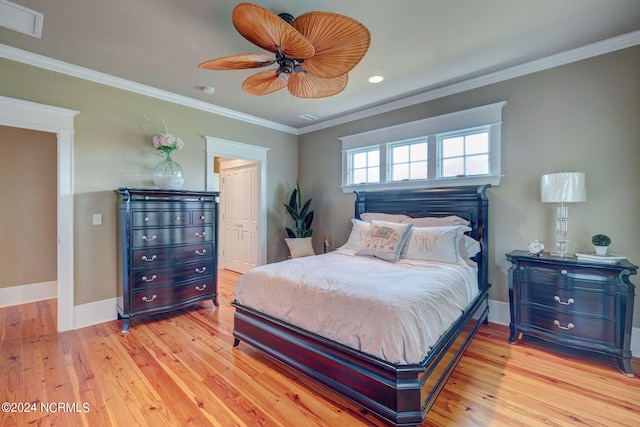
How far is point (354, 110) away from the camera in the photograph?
4.29 m

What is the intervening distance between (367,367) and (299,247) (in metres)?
2.95

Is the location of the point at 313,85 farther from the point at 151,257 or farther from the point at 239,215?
the point at 239,215

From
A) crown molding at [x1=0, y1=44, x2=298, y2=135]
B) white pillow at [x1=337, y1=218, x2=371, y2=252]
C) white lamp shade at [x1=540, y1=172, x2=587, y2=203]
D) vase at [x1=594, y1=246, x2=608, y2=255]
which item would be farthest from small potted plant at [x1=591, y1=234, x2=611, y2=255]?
crown molding at [x1=0, y1=44, x2=298, y2=135]

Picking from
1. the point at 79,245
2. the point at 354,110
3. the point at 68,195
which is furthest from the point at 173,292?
the point at 354,110

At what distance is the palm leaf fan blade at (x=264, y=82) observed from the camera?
2336 mm

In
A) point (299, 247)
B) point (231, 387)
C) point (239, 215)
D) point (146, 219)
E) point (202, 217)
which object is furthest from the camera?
point (239, 215)

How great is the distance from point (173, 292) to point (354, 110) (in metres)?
3.50

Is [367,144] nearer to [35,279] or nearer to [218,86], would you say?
[218,86]

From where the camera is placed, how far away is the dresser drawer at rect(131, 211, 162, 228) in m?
3.00

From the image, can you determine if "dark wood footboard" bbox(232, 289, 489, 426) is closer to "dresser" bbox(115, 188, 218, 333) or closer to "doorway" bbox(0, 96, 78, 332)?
"dresser" bbox(115, 188, 218, 333)

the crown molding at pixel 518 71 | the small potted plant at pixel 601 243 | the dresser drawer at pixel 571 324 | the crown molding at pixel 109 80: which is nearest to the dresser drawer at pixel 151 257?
the crown molding at pixel 109 80

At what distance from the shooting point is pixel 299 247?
4.55m

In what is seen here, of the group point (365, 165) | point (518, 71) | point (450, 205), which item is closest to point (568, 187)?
point (450, 205)

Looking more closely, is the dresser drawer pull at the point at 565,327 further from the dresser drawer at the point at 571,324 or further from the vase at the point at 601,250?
the vase at the point at 601,250
